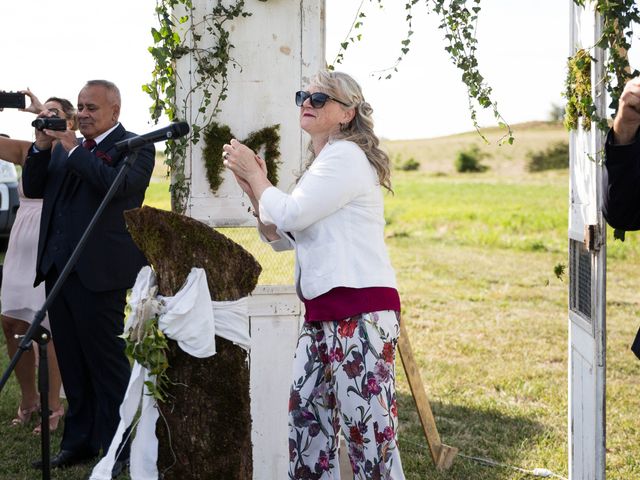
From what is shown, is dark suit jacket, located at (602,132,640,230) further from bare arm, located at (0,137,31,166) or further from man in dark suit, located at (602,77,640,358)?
bare arm, located at (0,137,31,166)

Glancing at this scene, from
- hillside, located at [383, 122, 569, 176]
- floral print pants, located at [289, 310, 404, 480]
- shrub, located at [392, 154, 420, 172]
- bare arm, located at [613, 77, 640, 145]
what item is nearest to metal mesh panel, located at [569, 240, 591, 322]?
floral print pants, located at [289, 310, 404, 480]

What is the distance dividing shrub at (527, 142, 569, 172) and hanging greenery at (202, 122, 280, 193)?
2088 inches

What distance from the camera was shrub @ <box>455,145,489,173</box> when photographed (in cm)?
5875

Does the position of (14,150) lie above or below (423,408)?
above

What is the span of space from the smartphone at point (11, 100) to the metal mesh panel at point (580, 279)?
2.74 m

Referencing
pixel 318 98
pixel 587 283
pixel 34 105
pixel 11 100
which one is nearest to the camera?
pixel 318 98

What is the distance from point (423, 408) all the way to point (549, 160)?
53154 mm

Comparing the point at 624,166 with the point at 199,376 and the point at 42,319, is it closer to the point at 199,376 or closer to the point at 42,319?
the point at 199,376

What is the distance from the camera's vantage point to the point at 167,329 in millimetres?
3307

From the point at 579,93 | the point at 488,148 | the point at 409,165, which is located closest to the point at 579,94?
the point at 579,93

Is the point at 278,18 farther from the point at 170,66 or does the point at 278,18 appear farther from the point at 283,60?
the point at 170,66

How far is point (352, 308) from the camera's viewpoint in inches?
119

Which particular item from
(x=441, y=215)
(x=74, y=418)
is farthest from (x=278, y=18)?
(x=441, y=215)

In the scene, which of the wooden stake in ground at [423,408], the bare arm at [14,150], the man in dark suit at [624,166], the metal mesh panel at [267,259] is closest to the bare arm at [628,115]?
the man in dark suit at [624,166]
